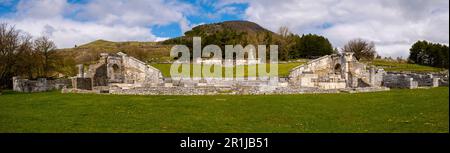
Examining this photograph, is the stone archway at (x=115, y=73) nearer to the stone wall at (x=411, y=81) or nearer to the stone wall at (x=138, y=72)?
the stone wall at (x=138, y=72)

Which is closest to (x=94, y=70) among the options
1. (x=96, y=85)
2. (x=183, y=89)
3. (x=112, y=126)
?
(x=96, y=85)

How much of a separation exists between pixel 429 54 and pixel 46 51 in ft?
228

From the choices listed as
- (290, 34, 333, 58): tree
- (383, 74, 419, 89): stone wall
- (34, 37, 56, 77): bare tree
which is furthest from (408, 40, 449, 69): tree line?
(34, 37, 56, 77): bare tree

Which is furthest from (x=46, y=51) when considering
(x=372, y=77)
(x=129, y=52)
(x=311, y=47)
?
(x=311, y=47)

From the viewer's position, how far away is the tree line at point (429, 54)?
8006cm

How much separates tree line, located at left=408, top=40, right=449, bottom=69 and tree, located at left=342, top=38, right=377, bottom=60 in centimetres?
806

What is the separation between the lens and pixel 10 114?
16422 millimetres

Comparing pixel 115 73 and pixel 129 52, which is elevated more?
pixel 129 52

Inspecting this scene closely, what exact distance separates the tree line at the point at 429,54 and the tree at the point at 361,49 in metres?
8.06

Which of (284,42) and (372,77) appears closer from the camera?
(372,77)

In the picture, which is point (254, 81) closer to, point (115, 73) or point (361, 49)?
point (115, 73)

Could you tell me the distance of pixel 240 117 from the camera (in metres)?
15.0

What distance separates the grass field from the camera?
12516 mm
